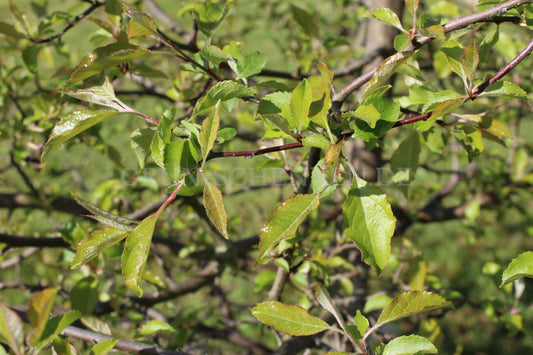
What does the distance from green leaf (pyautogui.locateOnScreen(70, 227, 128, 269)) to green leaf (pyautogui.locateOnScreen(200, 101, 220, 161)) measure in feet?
0.62

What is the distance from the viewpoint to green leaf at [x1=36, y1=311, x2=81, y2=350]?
1.81ft

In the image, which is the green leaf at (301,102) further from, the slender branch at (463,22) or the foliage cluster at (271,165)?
the slender branch at (463,22)

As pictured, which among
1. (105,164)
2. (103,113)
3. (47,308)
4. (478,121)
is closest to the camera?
(47,308)

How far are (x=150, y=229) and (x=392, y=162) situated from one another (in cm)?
Result: 58

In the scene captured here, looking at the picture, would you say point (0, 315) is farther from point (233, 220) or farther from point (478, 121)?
point (233, 220)

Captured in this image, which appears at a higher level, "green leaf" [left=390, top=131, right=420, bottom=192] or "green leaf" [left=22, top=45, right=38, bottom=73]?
"green leaf" [left=22, top=45, right=38, bottom=73]

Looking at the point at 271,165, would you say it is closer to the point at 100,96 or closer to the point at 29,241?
the point at 100,96

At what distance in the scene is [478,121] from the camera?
0.80 meters

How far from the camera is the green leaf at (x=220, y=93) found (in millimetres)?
619

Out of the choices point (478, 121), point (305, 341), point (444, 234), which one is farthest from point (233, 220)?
point (444, 234)

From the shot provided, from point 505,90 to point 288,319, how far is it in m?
0.52

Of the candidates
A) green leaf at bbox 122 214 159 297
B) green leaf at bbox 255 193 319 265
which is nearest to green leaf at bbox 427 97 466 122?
green leaf at bbox 255 193 319 265

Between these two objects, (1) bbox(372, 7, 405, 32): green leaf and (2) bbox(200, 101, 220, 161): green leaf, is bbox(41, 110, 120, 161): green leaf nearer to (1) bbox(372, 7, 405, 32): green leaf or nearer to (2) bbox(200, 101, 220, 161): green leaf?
(2) bbox(200, 101, 220, 161): green leaf

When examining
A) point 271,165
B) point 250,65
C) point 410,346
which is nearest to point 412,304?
point 410,346
